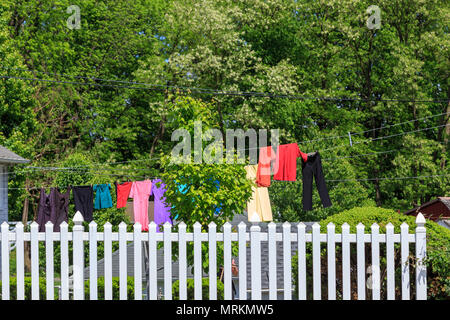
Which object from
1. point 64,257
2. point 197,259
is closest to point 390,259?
point 197,259

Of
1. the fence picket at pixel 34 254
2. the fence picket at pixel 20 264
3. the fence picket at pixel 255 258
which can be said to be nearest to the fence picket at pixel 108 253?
the fence picket at pixel 34 254

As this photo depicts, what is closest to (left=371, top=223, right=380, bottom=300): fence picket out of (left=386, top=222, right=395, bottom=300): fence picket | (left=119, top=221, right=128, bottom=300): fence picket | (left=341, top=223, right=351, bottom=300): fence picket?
(left=386, top=222, right=395, bottom=300): fence picket

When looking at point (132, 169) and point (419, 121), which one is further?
point (419, 121)

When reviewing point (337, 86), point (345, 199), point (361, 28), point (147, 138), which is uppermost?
point (361, 28)

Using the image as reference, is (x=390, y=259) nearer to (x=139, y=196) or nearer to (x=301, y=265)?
(x=301, y=265)

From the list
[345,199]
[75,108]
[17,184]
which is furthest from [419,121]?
[17,184]

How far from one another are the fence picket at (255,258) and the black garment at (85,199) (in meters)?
13.0

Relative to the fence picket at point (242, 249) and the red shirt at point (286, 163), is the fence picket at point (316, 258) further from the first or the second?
the red shirt at point (286, 163)

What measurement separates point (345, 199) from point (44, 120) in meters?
13.2

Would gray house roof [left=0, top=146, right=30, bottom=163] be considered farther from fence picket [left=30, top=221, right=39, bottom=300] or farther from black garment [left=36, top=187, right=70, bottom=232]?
fence picket [left=30, top=221, right=39, bottom=300]

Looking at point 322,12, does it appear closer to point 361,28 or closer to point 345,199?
A: point 361,28

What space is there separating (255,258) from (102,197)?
1324 centimetres

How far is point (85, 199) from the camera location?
63.6 feet

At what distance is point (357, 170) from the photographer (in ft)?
102
